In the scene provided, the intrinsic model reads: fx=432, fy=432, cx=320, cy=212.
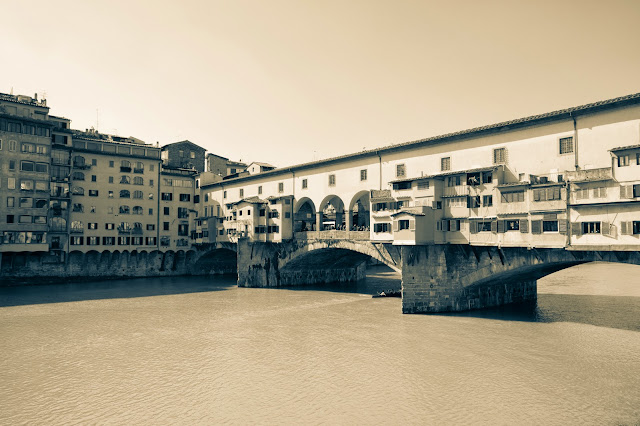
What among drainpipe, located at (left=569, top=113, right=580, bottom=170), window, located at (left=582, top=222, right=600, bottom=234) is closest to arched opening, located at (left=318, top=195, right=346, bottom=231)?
drainpipe, located at (left=569, top=113, right=580, bottom=170)

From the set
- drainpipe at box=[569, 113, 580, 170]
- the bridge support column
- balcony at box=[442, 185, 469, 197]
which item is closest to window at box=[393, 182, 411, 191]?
balcony at box=[442, 185, 469, 197]

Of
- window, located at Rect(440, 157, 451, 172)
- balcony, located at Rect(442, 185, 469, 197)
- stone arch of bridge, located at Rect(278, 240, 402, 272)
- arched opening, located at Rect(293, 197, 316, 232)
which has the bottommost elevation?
stone arch of bridge, located at Rect(278, 240, 402, 272)

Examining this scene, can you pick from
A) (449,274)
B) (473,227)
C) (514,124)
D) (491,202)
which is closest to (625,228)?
(491,202)

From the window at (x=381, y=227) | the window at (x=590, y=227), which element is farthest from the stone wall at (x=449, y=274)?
the window at (x=590, y=227)

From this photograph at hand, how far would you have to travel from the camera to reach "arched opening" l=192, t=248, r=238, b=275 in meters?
86.2

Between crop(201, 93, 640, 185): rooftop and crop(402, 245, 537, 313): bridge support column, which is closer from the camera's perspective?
crop(201, 93, 640, 185): rooftop

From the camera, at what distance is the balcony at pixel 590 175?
103ft

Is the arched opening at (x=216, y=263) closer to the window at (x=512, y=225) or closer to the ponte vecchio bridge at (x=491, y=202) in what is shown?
the ponte vecchio bridge at (x=491, y=202)

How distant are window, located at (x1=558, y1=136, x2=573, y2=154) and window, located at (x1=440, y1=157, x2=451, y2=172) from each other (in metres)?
10.4

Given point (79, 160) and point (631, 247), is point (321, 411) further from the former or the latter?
point (79, 160)

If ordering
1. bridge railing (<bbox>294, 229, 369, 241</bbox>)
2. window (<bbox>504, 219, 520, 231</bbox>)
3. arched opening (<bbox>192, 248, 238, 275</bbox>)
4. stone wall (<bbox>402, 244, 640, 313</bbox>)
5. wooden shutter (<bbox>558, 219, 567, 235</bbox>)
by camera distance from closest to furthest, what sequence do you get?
wooden shutter (<bbox>558, 219, 567, 235</bbox>) < window (<bbox>504, 219, 520, 231</bbox>) < stone wall (<bbox>402, 244, 640, 313</bbox>) < bridge railing (<bbox>294, 229, 369, 241</bbox>) < arched opening (<bbox>192, 248, 238, 275</bbox>)

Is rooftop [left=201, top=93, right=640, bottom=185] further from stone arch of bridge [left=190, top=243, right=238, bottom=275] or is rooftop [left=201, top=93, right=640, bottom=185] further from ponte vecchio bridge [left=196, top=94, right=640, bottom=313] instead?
stone arch of bridge [left=190, top=243, right=238, bottom=275]

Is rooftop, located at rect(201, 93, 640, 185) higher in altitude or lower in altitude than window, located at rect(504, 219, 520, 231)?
higher

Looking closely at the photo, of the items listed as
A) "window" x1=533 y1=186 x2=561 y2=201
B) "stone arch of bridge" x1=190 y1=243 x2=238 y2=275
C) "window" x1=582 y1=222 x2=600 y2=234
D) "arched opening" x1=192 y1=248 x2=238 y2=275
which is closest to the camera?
"window" x1=582 y1=222 x2=600 y2=234
